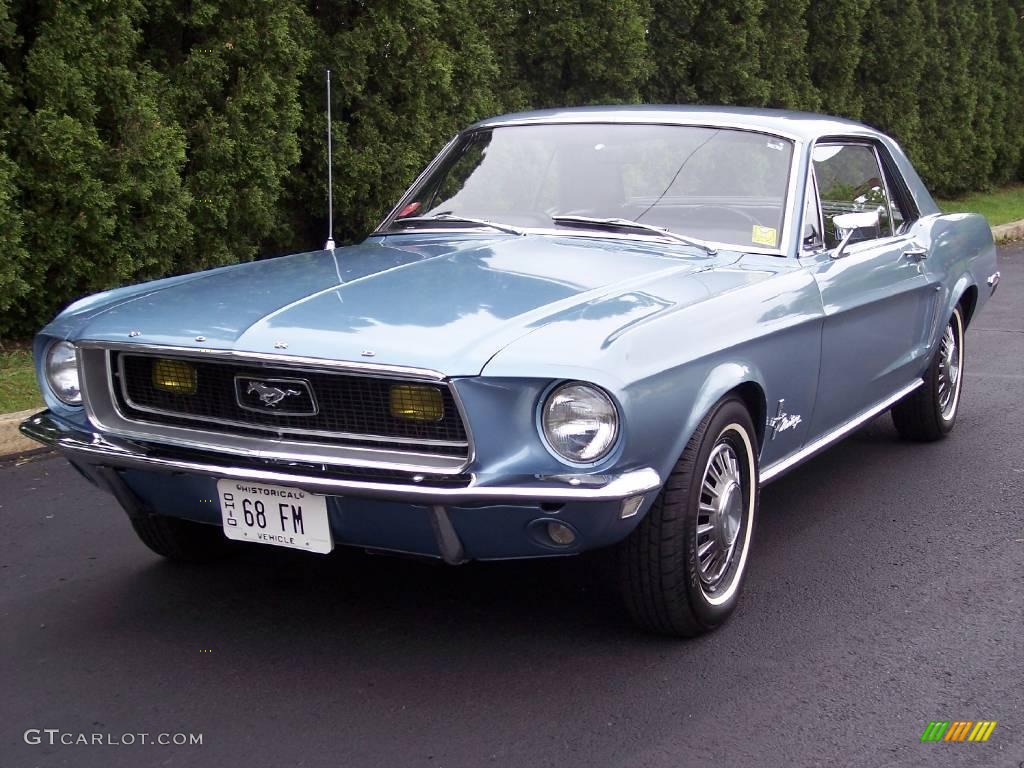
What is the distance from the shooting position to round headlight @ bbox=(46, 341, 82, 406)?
3818 millimetres

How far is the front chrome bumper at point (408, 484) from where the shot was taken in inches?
122

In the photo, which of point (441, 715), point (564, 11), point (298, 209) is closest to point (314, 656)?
point (441, 715)

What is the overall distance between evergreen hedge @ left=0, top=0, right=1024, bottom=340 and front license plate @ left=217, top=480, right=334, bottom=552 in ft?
13.8

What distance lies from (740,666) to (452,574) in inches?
44.6

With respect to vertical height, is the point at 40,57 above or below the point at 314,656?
above

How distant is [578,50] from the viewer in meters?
11.7

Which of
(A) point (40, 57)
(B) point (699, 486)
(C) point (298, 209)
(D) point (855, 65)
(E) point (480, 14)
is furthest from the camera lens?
(D) point (855, 65)

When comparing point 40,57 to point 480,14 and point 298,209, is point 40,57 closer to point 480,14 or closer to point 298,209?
point 298,209

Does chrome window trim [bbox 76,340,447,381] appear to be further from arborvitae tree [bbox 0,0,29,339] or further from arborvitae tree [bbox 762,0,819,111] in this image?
arborvitae tree [bbox 762,0,819,111]

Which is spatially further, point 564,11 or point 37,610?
point 564,11

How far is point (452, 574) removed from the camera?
4.27 m

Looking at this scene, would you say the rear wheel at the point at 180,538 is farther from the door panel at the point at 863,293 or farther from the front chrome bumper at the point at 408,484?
the door panel at the point at 863,293

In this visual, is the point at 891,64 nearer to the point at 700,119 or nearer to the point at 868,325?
the point at 700,119

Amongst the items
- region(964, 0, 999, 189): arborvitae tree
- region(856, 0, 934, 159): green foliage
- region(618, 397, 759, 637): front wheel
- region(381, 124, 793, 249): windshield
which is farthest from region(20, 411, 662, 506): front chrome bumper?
region(964, 0, 999, 189): arborvitae tree
